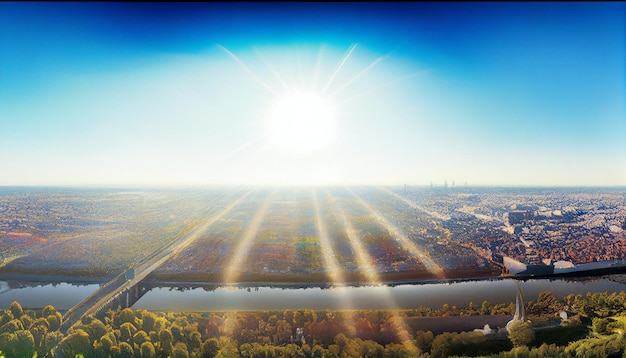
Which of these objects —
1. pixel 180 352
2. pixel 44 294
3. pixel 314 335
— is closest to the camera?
pixel 180 352

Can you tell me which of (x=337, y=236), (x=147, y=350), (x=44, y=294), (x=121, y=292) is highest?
(x=337, y=236)

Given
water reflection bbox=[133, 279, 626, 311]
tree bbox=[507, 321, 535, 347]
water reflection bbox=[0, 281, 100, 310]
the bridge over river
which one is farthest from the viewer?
water reflection bbox=[0, 281, 100, 310]

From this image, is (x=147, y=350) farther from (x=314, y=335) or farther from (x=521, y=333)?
(x=521, y=333)

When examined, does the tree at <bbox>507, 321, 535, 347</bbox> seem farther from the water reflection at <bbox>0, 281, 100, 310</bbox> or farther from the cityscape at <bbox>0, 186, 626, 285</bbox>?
the water reflection at <bbox>0, 281, 100, 310</bbox>

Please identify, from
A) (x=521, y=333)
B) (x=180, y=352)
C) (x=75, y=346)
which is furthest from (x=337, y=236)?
(x=75, y=346)

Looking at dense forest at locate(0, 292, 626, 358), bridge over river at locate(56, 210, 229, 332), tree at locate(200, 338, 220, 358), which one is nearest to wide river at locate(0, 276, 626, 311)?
bridge over river at locate(56, 210, 229, 332)

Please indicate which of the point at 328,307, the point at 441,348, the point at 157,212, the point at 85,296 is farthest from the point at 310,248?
the point at 157,212

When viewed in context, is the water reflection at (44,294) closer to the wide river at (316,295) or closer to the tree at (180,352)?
the wide river at (316,295)
